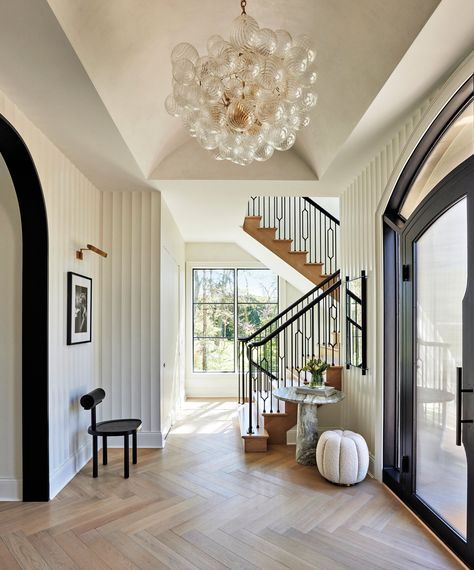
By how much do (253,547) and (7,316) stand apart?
8.29 feet

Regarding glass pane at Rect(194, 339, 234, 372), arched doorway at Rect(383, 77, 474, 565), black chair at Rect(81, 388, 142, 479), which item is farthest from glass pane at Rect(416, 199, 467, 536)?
glass pane at Rect(194, 339, 234, 372)

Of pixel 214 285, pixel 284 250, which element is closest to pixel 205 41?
pixel 284 250

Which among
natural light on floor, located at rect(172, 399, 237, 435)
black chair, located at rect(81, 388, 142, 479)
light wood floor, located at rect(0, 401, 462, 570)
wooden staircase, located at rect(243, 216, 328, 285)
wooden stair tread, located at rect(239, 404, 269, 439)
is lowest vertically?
natural light on floor, located at rect(172, 399, 237, 435)

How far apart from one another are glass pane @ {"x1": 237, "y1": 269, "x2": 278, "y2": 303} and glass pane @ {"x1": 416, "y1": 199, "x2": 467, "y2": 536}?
16.5 feet

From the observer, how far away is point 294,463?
4184 millimetres

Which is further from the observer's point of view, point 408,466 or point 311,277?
point 311,277

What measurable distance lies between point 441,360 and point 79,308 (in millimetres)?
3194

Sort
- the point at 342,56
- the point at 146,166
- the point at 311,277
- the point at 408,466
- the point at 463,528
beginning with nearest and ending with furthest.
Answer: the point at 463,528 → the point at 342,56 → the point at 408,466 → the point at 146,166 → the point at 311,277

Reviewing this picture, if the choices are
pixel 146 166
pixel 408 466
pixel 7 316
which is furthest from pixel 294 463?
pixel 146 166

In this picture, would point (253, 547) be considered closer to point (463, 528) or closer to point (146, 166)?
point (463, 528)

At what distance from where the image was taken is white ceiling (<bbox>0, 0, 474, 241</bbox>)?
221 cm

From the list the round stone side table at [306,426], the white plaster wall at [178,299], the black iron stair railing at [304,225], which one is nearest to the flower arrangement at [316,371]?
the round stone side table at [306,426]

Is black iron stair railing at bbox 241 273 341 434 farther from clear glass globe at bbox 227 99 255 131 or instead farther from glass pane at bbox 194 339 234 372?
clear glass globe at bbox 227 99 255 131

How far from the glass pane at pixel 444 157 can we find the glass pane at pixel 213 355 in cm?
520
